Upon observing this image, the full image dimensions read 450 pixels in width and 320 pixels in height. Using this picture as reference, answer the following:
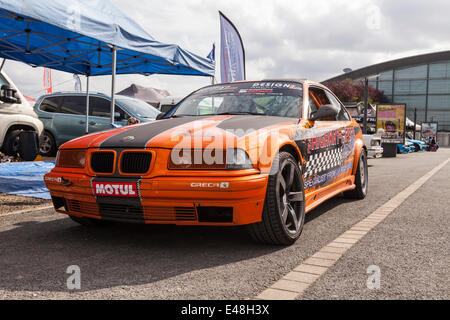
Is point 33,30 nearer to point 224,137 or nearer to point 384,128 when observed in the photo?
point 224,137

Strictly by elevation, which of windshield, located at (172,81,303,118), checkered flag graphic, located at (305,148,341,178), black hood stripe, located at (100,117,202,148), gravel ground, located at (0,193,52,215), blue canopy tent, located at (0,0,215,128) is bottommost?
gravel ground, located at (0,193,52,215)

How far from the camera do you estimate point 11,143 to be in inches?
295

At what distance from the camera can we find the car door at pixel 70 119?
1091cm

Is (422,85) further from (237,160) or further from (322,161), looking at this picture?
(237,160)

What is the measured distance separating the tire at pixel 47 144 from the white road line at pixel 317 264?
337 inches

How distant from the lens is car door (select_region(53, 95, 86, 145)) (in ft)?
35.8

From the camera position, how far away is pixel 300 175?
3668 mm

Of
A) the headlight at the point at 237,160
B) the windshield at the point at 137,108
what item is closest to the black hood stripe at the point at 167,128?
the headlight at the point at 237,160

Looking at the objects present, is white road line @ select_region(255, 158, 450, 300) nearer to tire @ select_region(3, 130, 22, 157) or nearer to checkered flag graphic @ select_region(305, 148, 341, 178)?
checkered flag graphic @ select_region(305, 148, 341, 178)

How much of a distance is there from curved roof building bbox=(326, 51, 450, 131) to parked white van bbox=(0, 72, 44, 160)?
67713 mm

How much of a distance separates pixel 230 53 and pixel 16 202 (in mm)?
7149

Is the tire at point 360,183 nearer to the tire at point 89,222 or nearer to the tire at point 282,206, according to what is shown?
the tire at point 282,206

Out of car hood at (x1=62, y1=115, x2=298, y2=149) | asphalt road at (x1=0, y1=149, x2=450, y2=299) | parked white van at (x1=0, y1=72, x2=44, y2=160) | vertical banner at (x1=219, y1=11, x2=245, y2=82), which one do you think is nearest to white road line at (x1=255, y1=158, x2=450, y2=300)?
asphalt road at (x1=0, y1=149, x2=450, y2=299)

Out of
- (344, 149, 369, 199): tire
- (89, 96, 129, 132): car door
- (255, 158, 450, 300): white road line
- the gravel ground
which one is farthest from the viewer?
(89, 96, 129, 132): car door
